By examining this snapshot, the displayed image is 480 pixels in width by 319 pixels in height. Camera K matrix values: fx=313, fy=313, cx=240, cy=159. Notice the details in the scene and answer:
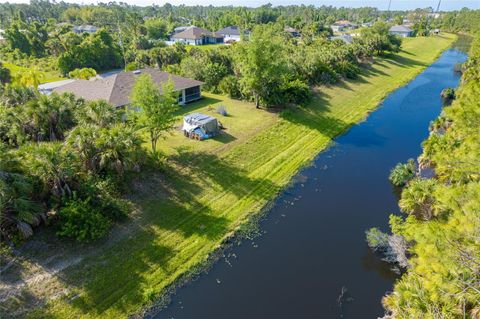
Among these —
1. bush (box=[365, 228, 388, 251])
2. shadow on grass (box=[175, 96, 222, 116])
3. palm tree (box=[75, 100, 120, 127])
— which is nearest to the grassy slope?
shadow on grass (box=[175, 96, 222, 116])

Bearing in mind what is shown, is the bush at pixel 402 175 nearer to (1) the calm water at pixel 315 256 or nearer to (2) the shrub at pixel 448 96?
(1) the calm water at pixel 315 256

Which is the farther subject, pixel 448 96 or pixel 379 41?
pixel 379 41

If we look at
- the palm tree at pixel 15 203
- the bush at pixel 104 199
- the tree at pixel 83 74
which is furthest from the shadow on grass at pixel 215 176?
the tree at pixel 83 74

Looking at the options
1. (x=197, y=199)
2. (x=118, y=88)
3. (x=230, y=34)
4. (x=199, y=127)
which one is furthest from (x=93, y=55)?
(x=230, y=34)

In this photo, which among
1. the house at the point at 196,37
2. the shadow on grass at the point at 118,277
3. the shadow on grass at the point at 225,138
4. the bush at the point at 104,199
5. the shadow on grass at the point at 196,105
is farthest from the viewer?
the house at the point at 196,37

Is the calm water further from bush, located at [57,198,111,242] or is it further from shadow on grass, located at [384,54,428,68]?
shadow on grass, located at [384,54,428,68]

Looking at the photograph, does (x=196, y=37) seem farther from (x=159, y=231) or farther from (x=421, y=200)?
(x=421, y=200)

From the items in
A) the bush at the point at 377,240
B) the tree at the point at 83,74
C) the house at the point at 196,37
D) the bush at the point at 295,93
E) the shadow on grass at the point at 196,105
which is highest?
the house at the point at 196,37
